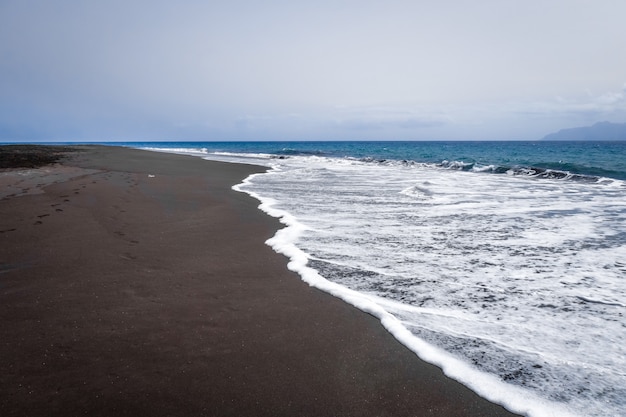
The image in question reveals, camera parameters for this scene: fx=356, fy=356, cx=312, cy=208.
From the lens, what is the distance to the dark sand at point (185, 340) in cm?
227

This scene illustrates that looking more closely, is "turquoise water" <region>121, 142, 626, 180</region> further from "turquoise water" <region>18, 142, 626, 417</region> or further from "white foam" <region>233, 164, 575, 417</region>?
"white foam" <region>233, 164, 575, 417</region>

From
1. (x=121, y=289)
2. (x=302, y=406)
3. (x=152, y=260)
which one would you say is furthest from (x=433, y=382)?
(x=152, y=260)

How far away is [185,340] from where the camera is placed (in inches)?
115

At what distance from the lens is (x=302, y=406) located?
2.25 metres

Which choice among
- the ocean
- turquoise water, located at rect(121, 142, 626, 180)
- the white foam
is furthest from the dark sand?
turquoise water, located at rect(121, 142, 626, 180)

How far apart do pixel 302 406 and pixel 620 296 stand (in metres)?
3.88

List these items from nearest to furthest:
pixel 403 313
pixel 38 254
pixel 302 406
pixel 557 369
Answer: pixel 302 406 < pixel 557 369 < pixel 403 313 < pixel 38 254

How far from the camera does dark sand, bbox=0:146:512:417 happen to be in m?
2.27

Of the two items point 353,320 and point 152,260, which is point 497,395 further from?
point 152,260

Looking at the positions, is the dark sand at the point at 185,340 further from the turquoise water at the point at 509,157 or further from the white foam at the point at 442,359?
the turquoise water at the point at 509,157

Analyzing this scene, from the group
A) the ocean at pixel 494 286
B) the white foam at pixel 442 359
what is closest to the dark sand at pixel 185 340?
the white foam at pixel 442 359

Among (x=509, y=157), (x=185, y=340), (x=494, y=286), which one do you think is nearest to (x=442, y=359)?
(x=494, y=286)

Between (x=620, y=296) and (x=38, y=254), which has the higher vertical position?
(x=38, y=254)

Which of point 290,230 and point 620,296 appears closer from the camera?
point 620,296
